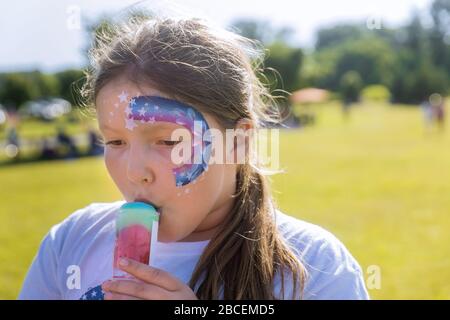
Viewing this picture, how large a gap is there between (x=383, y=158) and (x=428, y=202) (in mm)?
7400

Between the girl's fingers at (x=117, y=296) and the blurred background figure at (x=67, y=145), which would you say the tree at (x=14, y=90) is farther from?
the girl's fingers at (x=117, y=296)

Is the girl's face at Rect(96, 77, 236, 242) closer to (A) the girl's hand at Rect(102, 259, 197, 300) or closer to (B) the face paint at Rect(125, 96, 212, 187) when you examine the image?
(B) the face paint at Rect(125, 96, 212, 187)

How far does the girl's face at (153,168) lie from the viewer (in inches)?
72.5

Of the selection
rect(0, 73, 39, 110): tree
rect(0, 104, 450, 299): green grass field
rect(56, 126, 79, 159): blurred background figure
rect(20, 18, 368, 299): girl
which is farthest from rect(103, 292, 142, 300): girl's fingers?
rect(0, 73, 39, 110): tree

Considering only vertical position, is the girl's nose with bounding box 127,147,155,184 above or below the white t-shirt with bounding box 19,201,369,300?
above

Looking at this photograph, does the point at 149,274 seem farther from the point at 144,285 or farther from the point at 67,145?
the point at 67,145

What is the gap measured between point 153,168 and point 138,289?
0.39 m

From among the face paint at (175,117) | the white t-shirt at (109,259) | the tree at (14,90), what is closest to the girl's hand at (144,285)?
the white t-shirt at (109,259)

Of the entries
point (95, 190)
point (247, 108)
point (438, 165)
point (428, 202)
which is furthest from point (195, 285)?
point (438, 165)

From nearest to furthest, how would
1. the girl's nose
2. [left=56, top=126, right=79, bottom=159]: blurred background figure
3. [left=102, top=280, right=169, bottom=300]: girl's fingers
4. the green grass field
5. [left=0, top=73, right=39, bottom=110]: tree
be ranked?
[left=102, top=280, right=169, bottom=300]: girl's fingers, the girl's nose, the green grass field, [left=56, top=126, right=79, bottom=159]: blurred background figure, [left=0, top=73, right=39, bottom=110]: tree

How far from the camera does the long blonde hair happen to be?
6.16ft

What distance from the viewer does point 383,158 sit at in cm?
1797

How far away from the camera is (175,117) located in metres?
1.87

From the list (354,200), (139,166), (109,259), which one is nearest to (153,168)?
(139,166)
